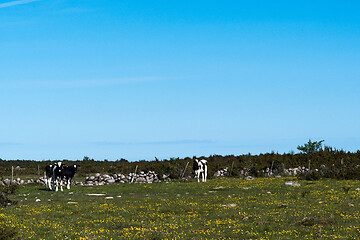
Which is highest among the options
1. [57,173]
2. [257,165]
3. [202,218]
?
[257,165]

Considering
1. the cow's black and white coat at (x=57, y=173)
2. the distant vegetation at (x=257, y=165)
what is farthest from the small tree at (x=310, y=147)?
the cow's black and white coat at (x=57, y=173)

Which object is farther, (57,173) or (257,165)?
(257,165)

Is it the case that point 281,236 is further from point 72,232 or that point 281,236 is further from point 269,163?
point 269,163

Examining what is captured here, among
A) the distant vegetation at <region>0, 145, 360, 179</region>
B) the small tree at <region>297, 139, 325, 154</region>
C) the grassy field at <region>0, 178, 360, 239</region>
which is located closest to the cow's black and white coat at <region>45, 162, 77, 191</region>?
the grassy field at <region>0, 178, 360, 239</region>

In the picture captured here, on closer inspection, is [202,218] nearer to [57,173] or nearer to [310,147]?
[57,173]

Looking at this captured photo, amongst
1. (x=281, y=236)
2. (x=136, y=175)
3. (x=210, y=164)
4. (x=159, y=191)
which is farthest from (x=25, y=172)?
(x=281, y=236)

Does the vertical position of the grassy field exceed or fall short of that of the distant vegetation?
it falls short

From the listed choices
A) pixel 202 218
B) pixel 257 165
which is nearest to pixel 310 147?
pixel 257 165

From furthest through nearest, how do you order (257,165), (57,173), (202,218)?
(257,165)
(57,173)
(202,218)

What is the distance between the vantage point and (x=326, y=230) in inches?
794

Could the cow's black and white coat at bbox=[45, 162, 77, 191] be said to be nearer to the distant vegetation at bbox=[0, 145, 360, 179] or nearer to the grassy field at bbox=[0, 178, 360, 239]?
the grassy field at bbox=[0, 178, 360, 239]

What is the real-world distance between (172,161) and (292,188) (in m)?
Answer: 36.8

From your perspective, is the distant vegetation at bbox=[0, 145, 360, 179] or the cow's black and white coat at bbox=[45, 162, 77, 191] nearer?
the cow's black and white coat at bbox=[45, 162, 77, 191]

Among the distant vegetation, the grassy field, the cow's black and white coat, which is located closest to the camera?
the grassy field
